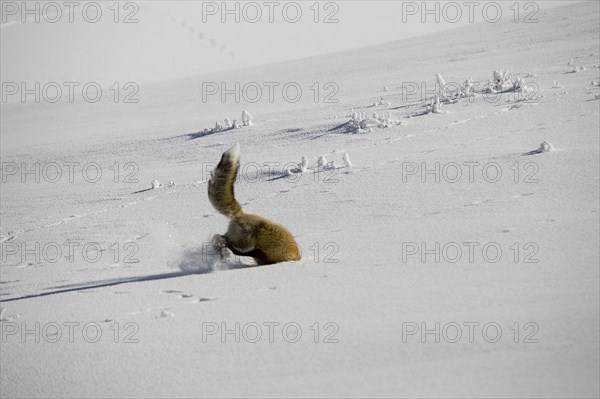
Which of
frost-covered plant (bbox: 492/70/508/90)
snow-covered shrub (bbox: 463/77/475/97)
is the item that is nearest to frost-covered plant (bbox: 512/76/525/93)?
frost-covered plant (bbox: 492/70/508/90)

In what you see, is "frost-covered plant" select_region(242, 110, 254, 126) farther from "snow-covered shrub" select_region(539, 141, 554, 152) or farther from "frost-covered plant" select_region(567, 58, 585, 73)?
"snow-covered shrub" select_region(539, 141, 554, 152)

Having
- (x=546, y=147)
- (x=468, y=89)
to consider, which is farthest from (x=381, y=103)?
(x=546, y=147)

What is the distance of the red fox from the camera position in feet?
13.8

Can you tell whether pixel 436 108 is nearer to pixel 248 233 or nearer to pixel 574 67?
pixel 574 67

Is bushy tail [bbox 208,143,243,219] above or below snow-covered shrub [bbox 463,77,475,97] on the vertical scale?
below

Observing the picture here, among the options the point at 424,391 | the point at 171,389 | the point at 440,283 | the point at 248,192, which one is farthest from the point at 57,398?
the point at 248,192

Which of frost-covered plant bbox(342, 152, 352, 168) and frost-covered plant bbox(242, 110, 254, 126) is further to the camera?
frost-covered plant bbox(242, 110, 254, 126)

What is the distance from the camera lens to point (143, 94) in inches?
756

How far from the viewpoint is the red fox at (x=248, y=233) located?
4207 mm

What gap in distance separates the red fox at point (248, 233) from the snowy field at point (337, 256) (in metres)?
0.11

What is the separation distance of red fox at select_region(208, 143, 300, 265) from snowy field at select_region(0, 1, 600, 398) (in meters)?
0.11

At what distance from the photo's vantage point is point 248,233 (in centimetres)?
428

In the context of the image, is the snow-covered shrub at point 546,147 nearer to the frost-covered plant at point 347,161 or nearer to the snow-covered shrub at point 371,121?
the frost-covered plant at point 347,161

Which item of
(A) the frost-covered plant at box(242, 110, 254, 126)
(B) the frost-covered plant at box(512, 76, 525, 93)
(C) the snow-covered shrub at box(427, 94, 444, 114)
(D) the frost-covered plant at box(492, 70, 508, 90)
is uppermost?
(D) the frost-covered plant at box(492, 70, 508, 90)
